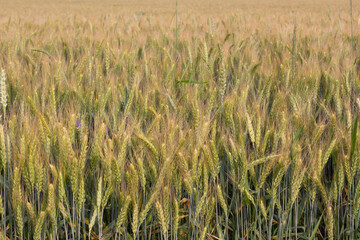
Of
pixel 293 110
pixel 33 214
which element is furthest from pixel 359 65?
pixel 33 214

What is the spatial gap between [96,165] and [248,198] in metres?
0.41

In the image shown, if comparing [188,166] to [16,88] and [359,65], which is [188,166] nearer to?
[16,88]

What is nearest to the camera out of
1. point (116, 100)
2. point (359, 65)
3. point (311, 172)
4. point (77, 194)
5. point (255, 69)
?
point (77, 194)

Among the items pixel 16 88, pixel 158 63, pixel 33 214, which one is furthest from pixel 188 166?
pixel 158 63

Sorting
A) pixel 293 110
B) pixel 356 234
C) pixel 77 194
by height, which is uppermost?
pixel 293 110

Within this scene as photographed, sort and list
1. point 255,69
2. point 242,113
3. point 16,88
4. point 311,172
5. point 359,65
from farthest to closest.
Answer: point 359,65 < point 255,69 < point 16,88 < point 242,113 < point 311,172

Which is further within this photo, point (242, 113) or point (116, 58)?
point (116, 58)

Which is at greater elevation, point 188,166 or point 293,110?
point 293,110

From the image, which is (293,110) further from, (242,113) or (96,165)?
(96,165)

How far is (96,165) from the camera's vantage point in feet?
3.52

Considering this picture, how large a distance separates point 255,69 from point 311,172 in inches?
34.0

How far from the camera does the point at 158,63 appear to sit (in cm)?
207

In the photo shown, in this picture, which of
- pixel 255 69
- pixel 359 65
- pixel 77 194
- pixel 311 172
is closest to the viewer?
pixel 77 194

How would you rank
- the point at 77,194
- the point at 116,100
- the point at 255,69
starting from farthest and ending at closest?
the point at 255,69 → the point at 116,100 → the point at 77,194
